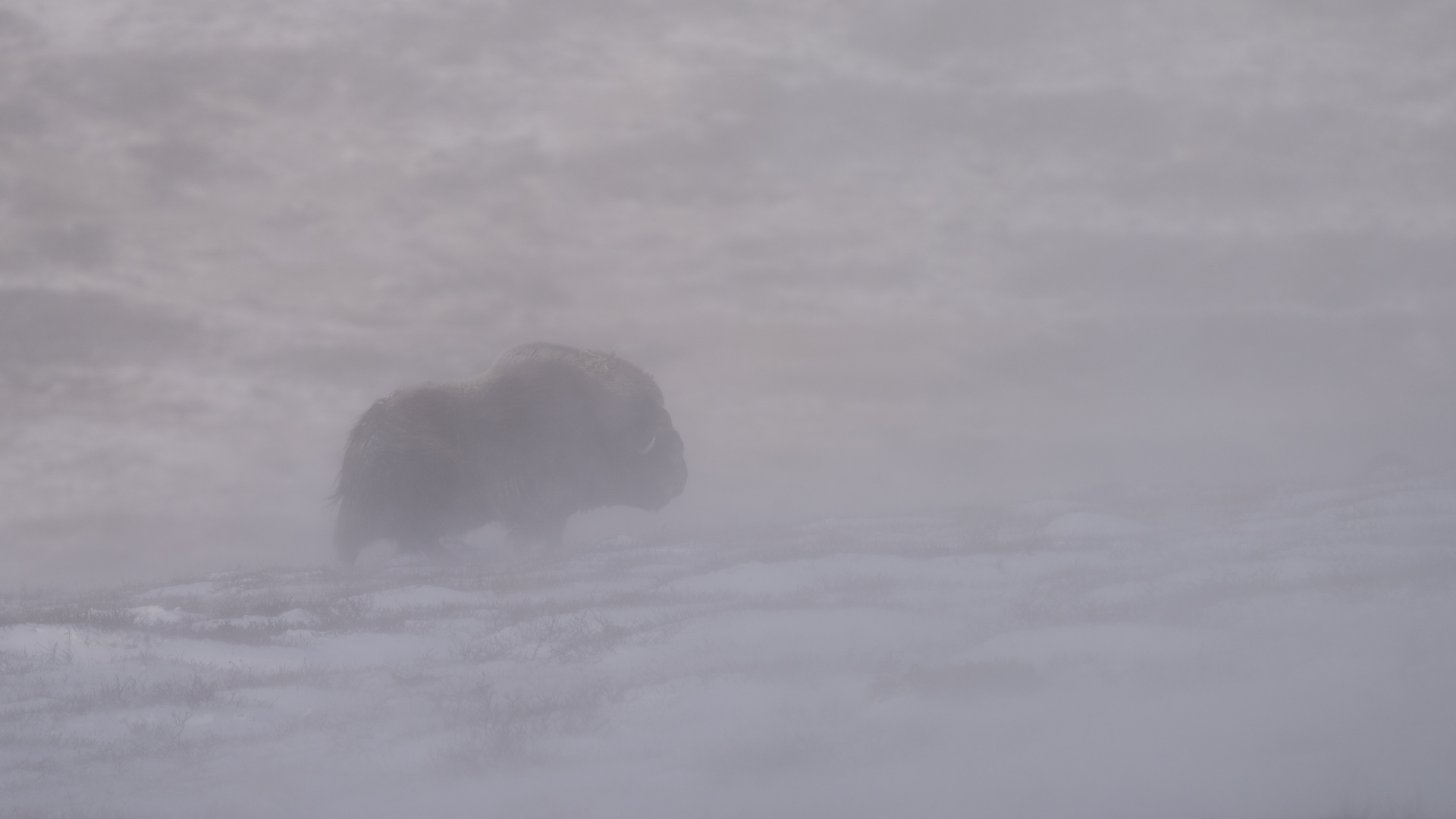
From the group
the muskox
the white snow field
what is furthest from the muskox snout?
the white snow field

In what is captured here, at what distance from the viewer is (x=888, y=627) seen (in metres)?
7.39

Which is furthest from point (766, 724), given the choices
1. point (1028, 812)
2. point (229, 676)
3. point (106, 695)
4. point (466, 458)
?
point (466, 458)

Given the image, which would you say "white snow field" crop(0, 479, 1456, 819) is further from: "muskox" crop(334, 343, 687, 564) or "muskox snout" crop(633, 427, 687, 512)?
"muskox snout" crop(633, 427, 687, 512)

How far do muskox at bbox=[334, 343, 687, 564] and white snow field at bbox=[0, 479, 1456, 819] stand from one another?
3.64m

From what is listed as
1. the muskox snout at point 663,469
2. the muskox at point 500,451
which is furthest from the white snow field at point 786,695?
the muskox snout at point 663,469

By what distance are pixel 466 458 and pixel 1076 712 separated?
1044 cm

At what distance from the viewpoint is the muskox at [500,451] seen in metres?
13.5

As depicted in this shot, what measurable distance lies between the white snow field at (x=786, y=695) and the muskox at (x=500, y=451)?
3645 millimetres

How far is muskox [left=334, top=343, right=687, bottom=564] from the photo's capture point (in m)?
13.5

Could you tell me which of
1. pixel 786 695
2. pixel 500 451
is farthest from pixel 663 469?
pixel 786 695

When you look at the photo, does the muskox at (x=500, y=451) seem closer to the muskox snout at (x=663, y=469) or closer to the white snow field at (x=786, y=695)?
the muskox snout at (x=663, y=469)

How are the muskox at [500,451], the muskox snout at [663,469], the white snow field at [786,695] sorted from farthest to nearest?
the muskox snout at [663,469] → the muskox at [500,451] → the white snow field at [786,695]

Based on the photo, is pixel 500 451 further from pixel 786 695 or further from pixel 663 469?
pixel 786 695

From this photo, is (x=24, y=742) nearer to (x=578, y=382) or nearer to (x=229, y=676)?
(x=229, y=676)
